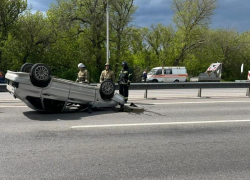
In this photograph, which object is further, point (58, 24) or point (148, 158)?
point (58, 24)

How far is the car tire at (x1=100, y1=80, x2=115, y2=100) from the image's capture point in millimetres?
7656

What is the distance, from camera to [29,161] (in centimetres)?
388

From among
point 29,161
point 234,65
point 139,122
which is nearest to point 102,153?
point 29,161

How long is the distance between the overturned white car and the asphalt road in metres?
0.37

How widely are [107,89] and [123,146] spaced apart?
326cm


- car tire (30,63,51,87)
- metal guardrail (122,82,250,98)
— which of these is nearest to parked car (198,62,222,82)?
metal guardrail (122,82,250,98)

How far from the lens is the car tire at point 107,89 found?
7656 millimetres

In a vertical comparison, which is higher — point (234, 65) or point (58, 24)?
point (58, 24)

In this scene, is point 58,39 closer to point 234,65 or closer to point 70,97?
point 70,97

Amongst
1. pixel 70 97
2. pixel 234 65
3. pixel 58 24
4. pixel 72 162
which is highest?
pixel 58 24

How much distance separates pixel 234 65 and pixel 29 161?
45.2 metres

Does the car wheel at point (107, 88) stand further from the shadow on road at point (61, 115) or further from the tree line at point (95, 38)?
the tree line at point (95, 38)

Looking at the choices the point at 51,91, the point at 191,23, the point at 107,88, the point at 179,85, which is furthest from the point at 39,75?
the point at 191,23

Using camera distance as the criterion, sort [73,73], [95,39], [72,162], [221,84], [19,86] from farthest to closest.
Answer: [95,39]
[73,73]
[221,84]
[19,86]
[72,162]
